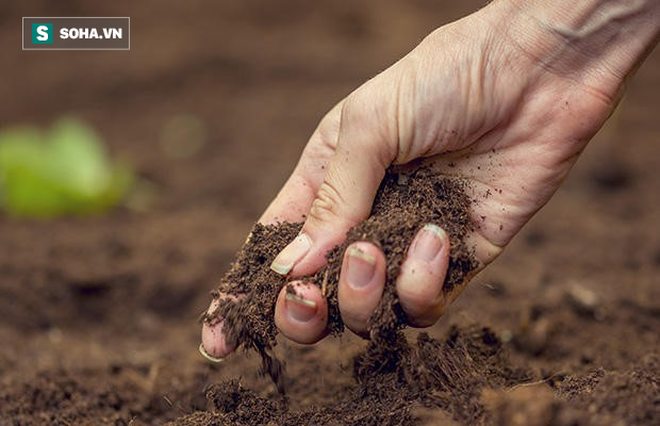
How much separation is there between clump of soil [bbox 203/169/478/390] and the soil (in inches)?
4.3

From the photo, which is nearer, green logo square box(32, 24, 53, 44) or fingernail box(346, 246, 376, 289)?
fingernail box(346, 246, 376, 289)

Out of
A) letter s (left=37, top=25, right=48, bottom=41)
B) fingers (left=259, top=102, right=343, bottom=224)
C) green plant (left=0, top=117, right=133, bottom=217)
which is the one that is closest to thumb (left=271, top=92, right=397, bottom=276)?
fingers (left=259, top=102, right=343, bottom=224)

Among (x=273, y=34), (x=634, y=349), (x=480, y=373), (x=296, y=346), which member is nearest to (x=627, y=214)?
(x=634, y=349)

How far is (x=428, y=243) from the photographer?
1605mm

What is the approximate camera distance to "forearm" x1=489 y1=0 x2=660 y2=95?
171cm

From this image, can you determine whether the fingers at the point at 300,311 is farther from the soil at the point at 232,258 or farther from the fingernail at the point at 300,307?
the soil at the point at 232,258

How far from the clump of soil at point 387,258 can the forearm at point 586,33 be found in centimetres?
38

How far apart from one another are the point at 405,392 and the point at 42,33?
14.8ft

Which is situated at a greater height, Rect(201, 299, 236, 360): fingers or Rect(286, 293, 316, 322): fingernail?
Rect(286, 293, 316, 322): fingernail

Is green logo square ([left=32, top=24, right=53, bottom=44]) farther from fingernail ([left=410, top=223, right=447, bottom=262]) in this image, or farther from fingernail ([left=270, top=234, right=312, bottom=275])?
fingernail ([left=410, top=223, right=447, bottom=262])

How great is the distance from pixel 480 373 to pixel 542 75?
0.73m

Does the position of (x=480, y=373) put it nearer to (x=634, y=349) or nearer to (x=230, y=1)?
(x=634, y=349)

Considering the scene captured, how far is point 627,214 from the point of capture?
368cm

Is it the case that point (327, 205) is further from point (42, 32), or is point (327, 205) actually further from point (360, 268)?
point (42, 32)
